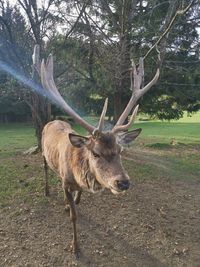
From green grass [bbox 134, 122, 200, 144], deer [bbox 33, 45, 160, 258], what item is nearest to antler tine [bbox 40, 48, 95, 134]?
deer [bbox 33, 45, 160, 258]

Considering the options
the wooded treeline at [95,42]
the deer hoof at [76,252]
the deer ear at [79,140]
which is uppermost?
the wooded treeline at [95,42]

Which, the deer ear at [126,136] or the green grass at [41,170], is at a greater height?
the deer ear at [126,136]

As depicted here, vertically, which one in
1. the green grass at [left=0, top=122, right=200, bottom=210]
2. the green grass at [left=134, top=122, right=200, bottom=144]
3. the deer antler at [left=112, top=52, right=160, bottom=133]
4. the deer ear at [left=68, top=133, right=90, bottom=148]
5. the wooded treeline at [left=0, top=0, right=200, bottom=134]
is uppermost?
the wooded treeline at [left=0, top=0, right=200, bottom=134]

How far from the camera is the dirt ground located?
15.7 ft

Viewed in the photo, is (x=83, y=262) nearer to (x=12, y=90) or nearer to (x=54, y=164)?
(x=54, y=164)

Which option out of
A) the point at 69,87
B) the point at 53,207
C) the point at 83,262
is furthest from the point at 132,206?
the point at 69,87

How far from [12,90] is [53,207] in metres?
4.21

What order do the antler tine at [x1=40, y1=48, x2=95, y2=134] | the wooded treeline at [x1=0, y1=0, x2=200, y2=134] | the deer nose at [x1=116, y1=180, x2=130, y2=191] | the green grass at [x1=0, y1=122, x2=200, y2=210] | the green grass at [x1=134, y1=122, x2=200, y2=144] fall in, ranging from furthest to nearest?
1. the green grass at [x1=134, y1=122, x2=200, y2=144]
2. the wooded treeline at [x1=0, y1=0, x2=200, y2=134]
3. the green grass at [x1=0, y1=122, x2=200, y2=210]
4. the antler tine at [x1=40, y1=48, x2=95, y2=134]
5. the deer nose at [x1=116, y1=180, x2=130, y2=191]

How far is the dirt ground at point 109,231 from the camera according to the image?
477 centimetres

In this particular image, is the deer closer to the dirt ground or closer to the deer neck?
the deer neck

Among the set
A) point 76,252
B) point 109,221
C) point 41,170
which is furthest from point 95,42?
point 76,252

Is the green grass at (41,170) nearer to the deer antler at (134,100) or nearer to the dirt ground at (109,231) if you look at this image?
the dirt ground at (109,231)

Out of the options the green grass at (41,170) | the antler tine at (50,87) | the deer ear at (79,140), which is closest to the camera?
the deer ear at (79,140)

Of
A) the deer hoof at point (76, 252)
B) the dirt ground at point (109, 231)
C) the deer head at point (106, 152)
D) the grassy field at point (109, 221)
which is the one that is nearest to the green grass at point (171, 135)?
the grassy field at point (109, 221)
